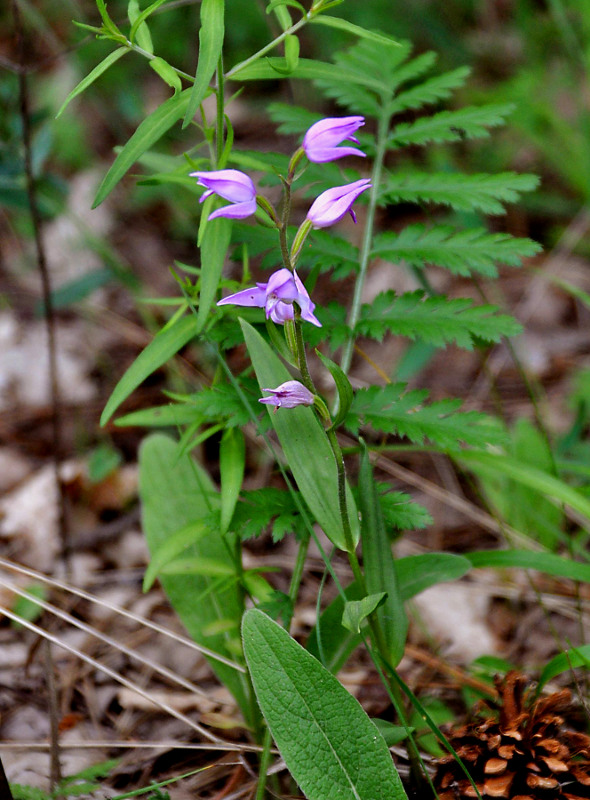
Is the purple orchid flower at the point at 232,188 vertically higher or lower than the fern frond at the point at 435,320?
higher

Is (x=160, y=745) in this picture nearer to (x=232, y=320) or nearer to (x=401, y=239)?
(x=232, y=320)

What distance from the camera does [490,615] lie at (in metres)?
2.34

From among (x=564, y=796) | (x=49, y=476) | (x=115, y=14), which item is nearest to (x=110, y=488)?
(x=49, y=476)

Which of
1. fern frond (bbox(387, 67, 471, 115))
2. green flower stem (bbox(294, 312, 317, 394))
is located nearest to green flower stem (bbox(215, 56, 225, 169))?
green flower stem (bbox(294, 312, 317, 394))

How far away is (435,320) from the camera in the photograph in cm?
153

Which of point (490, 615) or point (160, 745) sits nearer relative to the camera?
point (160, 745)

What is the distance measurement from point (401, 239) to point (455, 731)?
1.03 meters

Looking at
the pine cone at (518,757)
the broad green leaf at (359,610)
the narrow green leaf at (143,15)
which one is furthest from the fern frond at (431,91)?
the pine cone at (518,757)

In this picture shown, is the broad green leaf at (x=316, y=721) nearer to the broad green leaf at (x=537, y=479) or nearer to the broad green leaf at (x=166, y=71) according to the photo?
the broad green leaf at (x=537, y=479)

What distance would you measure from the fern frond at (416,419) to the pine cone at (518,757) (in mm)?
473

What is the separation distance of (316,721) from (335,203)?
855 millimetres

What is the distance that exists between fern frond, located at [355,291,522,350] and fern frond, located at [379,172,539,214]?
0.21 m

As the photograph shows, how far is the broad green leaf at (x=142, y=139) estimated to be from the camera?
3.87 ft

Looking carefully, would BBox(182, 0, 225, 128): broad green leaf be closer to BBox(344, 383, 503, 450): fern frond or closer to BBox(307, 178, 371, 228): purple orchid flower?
BBox(307, 178, 371, 228): purple orchid flower
